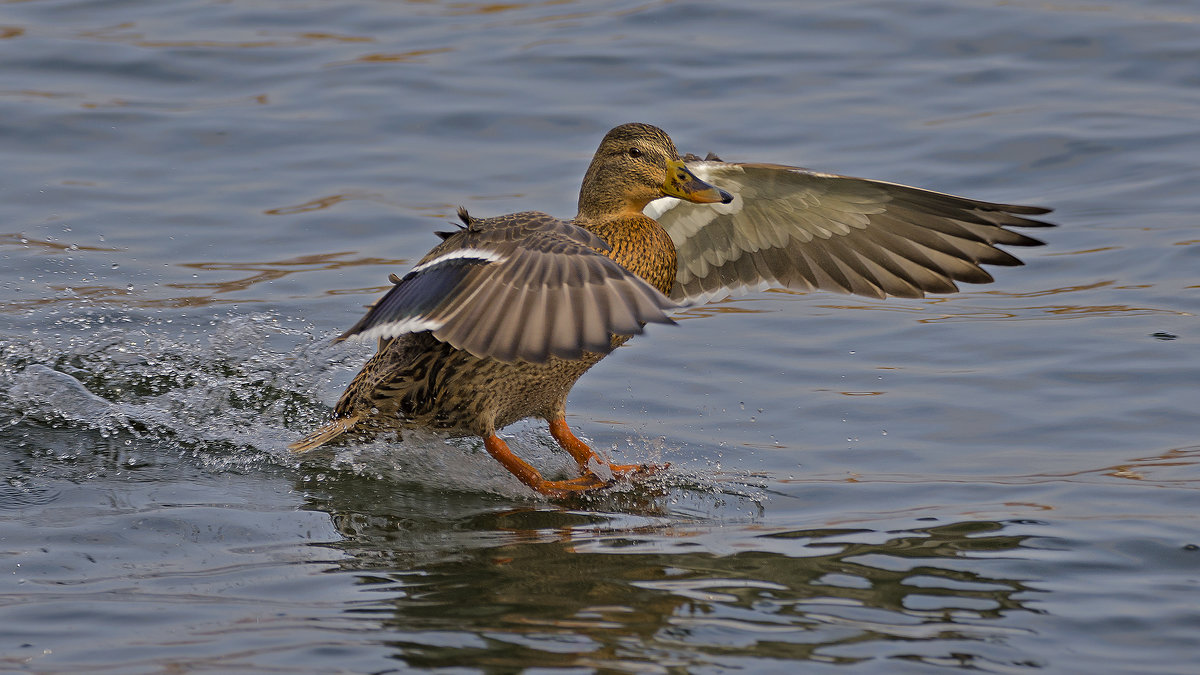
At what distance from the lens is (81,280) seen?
706 centimetres

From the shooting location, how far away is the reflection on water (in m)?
3.38

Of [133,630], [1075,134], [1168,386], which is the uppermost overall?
[1075,134]

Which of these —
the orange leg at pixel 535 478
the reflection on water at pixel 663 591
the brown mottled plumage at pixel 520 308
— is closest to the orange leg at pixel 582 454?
the brown mottled plumage at pixel 520 308

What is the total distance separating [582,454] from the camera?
5199 mm

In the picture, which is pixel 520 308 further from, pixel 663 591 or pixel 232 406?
pixel 232 406

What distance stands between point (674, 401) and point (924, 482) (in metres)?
1.33

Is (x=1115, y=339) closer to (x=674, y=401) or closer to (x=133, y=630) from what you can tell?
(x=674, y=401)

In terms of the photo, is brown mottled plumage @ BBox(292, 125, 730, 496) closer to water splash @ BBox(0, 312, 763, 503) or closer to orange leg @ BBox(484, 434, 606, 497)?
orange leg @ BBox(484, 434, 606, 497)

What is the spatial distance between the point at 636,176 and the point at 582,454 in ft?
3.38

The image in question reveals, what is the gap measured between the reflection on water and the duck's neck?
0.90m

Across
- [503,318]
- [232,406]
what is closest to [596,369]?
[232,406]

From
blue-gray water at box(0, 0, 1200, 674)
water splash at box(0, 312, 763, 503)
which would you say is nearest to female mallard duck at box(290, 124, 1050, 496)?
water splash at box(0, 312, 763, 503)

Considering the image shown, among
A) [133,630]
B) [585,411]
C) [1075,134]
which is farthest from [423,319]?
[1075,134]

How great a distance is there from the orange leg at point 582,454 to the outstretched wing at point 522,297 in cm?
82
